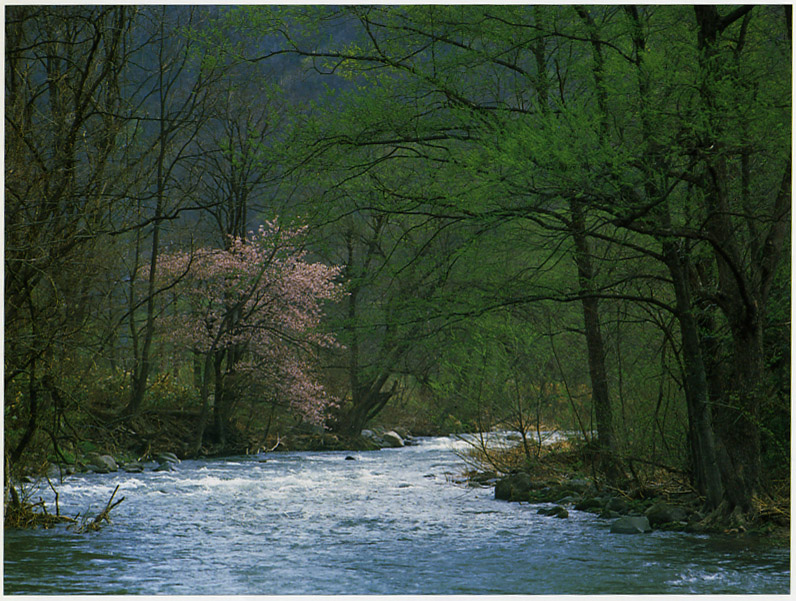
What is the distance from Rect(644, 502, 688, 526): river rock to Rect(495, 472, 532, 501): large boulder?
1.55 m

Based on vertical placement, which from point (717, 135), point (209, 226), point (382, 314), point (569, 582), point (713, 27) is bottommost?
point (569, 582)

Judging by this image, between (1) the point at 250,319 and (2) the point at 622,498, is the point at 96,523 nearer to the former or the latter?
(2) the point at 622,498

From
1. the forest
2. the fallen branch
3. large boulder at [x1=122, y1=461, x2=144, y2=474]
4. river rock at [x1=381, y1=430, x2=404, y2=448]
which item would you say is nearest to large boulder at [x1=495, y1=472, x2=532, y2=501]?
the forest

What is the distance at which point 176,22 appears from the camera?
7.19 metres

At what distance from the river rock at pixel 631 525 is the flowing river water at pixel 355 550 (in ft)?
0.34

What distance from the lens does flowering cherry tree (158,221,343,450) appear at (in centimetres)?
1076

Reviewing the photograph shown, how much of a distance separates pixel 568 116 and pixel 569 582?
2.18 metres

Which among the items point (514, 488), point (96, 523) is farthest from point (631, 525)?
point (96, 523)

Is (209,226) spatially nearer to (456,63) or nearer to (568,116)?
(456,63)

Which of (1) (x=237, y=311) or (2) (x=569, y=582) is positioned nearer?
(2) (x=569, y=582)

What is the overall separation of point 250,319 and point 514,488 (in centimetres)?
554

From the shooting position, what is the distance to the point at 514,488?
6754mm

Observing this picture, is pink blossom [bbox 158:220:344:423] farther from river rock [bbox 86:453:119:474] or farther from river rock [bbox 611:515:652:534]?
river rock [bbox 611:515:652:534]

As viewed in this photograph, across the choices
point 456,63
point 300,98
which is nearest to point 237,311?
point 300,98
